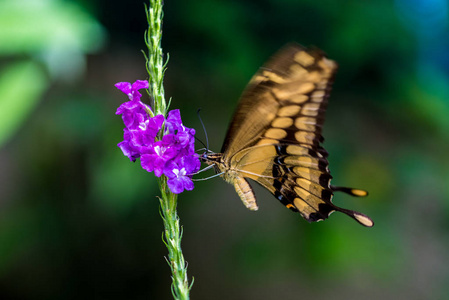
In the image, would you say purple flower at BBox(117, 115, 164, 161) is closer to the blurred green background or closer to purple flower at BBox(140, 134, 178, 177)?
purple flower at BBox(140, 134, 178, 177)

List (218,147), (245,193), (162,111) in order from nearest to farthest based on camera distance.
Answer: (162,111), (245,193), (218,147)

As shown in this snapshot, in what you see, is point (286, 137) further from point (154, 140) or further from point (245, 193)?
point (154, 140)

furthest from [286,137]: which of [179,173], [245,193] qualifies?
[179,173]

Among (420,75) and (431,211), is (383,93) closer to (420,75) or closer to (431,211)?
(420,75)

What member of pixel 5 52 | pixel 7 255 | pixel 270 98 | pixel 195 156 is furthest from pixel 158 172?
pixel 7 255

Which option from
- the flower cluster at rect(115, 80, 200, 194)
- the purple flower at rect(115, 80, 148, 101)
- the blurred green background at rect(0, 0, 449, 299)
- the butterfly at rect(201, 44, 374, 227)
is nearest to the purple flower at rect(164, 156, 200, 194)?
the flower cluster at rect(115, 80, 200, 194)

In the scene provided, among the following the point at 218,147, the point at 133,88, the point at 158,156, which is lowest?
the point at 218,147
